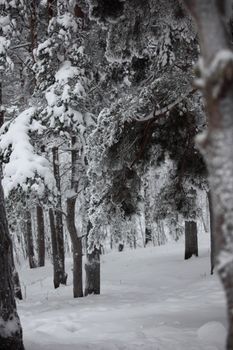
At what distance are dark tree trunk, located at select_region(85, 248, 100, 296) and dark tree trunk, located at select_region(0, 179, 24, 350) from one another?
611 cm

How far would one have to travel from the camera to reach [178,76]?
6211 mm

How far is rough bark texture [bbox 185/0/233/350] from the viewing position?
1.59 meters

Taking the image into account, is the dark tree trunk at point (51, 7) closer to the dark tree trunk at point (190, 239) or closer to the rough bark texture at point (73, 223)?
the rough bark texture at point (73, 223)

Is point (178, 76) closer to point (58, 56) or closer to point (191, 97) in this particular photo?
point (191, 97)

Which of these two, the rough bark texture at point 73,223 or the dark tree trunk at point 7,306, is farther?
the rough bark texture at point 73,223

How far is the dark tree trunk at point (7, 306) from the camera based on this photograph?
420 cm

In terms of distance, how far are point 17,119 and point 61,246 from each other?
6.07m

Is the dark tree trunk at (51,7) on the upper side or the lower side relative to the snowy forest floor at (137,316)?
upper

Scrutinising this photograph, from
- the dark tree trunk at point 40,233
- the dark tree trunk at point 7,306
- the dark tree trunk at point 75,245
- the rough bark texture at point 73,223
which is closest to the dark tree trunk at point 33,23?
the rough bark texture at point 73,223

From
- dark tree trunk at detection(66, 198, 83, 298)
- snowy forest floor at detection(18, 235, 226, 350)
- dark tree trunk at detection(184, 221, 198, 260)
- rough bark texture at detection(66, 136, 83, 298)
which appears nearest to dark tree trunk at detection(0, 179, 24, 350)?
snowy forest floor at detection(18, 235, 226, 350)

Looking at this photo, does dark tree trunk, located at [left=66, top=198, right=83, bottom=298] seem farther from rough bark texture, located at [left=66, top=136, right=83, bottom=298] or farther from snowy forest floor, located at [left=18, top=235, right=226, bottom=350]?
snowy forest floor, located at [left=18, top=235, right=226, bottom=350]

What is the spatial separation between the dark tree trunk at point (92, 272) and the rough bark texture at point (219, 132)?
29.2ft

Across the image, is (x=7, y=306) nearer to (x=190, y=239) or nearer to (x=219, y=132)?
(x=219, y=132)

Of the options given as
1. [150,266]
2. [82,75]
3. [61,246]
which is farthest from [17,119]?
[150,266]
